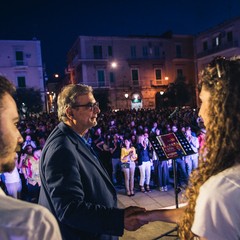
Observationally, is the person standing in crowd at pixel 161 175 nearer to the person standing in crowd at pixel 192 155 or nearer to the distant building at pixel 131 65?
the person standing in crowd at pixel 192 155

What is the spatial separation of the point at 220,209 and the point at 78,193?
114cm

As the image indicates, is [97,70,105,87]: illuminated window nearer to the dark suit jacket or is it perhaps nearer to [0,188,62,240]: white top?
the dark suit jacket

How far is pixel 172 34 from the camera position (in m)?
41.6

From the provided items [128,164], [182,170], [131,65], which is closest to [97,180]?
[128,164]

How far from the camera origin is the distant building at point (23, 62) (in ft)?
128

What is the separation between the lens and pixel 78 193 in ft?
6.73

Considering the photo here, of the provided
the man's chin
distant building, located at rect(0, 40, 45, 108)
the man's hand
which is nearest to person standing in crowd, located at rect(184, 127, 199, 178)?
the man's hand

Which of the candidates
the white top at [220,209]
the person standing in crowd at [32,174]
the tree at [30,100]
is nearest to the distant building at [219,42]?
the tree at [30,100]

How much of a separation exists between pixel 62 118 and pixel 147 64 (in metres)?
38.9

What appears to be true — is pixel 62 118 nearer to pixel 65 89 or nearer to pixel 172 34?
pixel 65 89

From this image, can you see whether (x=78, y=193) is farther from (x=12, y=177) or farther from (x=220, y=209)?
(x=12, y=177)

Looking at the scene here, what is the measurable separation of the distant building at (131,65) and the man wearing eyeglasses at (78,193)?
35.0 m

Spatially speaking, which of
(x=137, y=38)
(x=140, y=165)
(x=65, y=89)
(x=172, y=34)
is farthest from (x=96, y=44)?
(x=65, y=89)

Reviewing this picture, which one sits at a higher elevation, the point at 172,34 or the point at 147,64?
the point at 172,34
